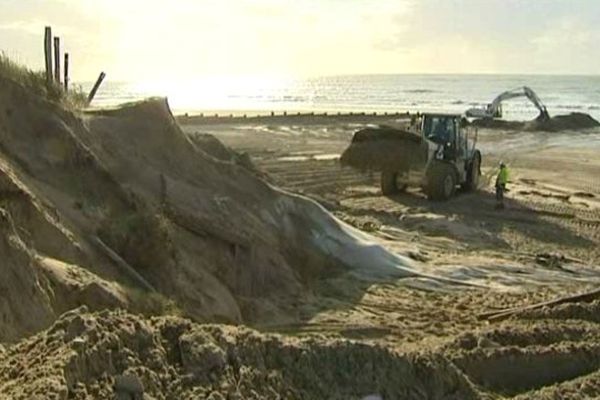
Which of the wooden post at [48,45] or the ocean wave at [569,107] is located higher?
the wooden post at [48,45]

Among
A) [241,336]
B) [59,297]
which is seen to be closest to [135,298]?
[59,297]

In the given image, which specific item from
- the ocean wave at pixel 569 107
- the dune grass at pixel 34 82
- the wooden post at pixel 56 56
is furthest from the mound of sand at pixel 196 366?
the ocean wave at pixel 569 107

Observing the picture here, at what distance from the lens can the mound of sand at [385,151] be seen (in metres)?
23.0

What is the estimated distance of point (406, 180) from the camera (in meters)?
23.8

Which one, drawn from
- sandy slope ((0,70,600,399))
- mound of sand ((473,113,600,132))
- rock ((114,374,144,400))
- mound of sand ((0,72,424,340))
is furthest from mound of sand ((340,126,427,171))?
mound of sand ((473,113,600,132))

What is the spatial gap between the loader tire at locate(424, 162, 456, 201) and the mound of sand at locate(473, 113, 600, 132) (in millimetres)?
26367

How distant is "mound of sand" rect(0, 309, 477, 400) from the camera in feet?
18.0

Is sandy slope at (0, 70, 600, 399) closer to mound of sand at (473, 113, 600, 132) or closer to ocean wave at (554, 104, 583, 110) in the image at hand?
mound of sand at (473, 113, 600, 132)

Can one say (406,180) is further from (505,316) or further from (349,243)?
(505,316)

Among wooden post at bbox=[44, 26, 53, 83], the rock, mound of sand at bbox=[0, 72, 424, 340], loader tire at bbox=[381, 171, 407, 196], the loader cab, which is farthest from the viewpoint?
loader tire at bbox=[381, 171, 407, 196]

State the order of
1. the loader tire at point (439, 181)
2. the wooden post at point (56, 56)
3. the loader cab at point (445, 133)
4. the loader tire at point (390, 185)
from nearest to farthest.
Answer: the wooden post at point (56, 56) → the loader tire at point (439, 181) → the loader cab at point (445, 133) → the loader tire at point (390, 185)

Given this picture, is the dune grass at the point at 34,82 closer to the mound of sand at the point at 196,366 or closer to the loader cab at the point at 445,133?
the mound of sand at the point at 196,366

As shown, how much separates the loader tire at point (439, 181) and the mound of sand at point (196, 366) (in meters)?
15.9

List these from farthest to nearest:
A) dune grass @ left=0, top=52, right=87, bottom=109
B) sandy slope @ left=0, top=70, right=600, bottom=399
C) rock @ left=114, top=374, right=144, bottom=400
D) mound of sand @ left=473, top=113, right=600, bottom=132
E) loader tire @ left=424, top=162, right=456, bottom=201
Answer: mound of sand @ left=473, top=113, right=600, bottom=132
loader tire @ left=424, top=162, right=456, bottom=201
dune grass @ left=0, top=52, right=87, bottom=109
sandy slope @ left=0, top=70, right=600, bottom=399
rock @ left=114, top=374, right=144, bottom=400
